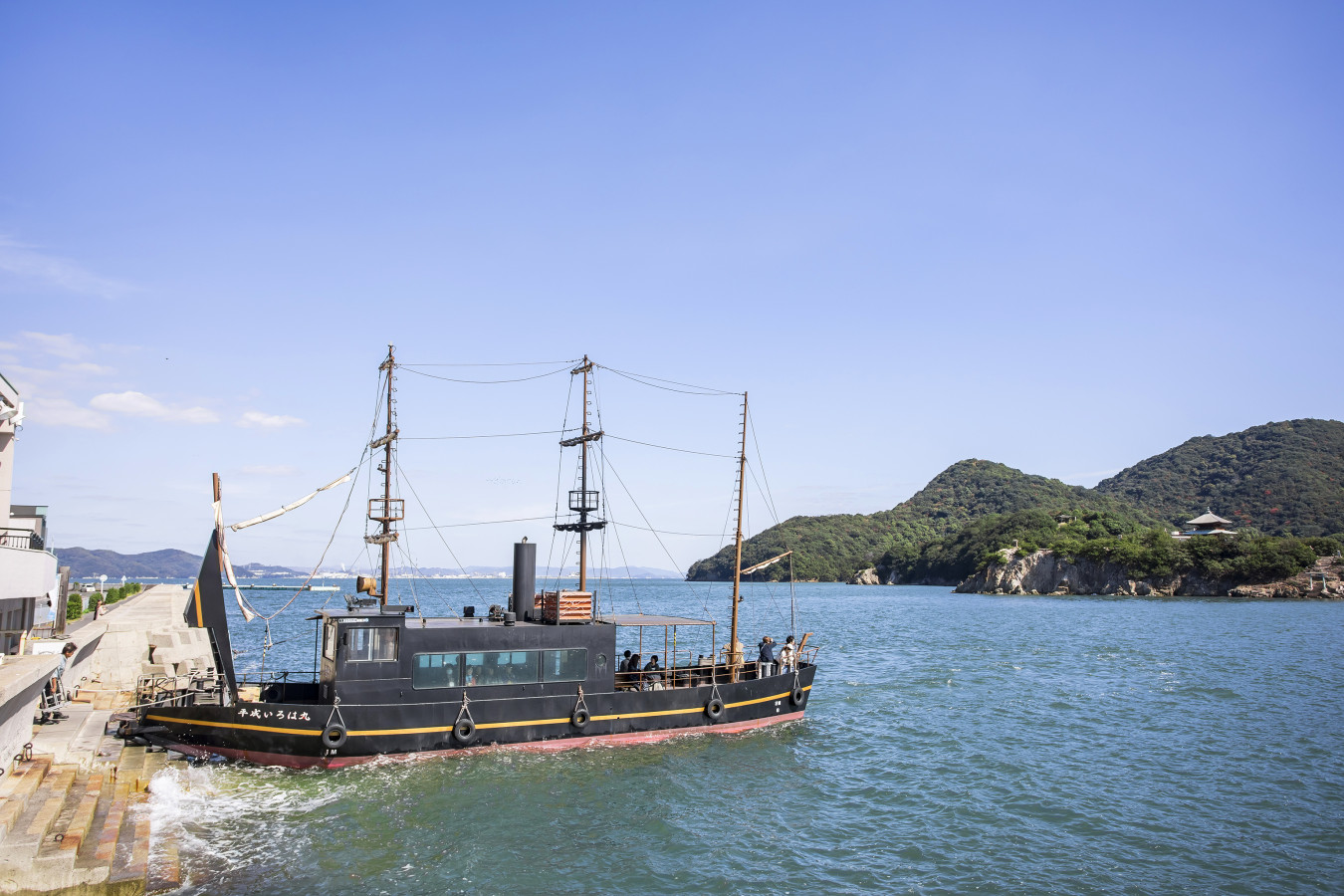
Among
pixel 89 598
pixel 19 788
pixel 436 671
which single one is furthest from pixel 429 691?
pixel 89 598

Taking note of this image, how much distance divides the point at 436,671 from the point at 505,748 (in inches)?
118

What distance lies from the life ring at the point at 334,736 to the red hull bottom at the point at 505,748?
0.50 meters

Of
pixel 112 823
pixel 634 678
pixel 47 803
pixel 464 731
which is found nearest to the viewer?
pixel 47 803

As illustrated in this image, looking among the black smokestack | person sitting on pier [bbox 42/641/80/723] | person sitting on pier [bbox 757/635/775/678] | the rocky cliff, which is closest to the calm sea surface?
person sitting on pier [bbox 757/635/775/678]

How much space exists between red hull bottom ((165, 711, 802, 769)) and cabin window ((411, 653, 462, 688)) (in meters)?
1.82

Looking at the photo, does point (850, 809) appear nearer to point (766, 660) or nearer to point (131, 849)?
point (766, 660)

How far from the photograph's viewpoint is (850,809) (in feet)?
64.4

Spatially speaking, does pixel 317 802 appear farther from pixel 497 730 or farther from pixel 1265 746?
pixel 1265 746

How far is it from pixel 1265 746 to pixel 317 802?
2777cm

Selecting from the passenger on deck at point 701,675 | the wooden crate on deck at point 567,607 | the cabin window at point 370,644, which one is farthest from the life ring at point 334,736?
the passenger on deck at point 701,675

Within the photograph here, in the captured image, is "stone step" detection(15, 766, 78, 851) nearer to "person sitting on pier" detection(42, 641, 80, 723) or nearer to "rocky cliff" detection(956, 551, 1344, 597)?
"person sitting on pier" detection(42, 641, 80, 723)

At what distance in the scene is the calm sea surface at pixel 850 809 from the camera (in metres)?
15.3

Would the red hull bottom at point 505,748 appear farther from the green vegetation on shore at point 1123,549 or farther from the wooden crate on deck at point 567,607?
the green vegetation on shore at point 1123,549

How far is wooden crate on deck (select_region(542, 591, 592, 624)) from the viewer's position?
25047mm
